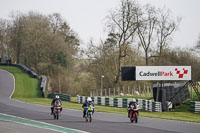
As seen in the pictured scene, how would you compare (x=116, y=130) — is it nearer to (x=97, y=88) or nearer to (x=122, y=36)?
(x=122, y=36)

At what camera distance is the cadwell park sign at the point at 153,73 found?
36.2m

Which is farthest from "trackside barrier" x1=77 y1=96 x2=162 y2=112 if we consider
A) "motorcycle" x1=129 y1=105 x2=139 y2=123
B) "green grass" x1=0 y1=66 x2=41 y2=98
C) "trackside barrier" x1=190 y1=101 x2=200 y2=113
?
"motorcycle" x1=129 y1=105 x2=139 y2=123

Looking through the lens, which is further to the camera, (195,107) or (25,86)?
(25,86)

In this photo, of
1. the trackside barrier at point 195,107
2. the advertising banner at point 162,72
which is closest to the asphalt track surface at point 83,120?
the advertising banner at point 162,72

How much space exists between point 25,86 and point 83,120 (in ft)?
112

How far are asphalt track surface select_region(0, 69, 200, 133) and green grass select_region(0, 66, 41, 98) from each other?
89 centimetres

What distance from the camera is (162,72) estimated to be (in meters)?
36.4

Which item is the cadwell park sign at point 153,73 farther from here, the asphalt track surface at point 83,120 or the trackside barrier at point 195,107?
the asphalt track surface at point 83,120

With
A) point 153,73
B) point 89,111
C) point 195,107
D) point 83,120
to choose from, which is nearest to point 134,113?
point 89,111

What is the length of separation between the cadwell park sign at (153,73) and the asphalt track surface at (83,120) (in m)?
6.83

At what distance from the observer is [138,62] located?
218ft

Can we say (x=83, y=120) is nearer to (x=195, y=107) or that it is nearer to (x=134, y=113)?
(x=134, y=113)

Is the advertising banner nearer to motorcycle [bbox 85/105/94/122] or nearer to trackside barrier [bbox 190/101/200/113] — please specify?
trackside barrier [bbox 190/101/200/113]

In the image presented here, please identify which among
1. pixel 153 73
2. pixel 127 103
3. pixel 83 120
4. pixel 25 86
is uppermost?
pixel 153 73
